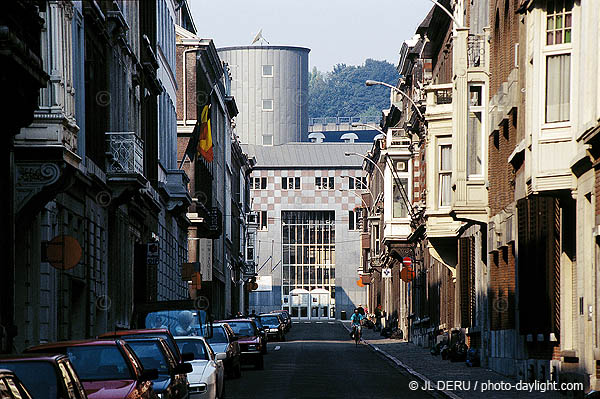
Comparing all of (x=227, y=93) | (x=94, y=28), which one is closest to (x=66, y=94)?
(x=94, y=28)

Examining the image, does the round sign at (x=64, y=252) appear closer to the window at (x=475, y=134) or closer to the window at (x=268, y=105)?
the window at (x=475, y=134)

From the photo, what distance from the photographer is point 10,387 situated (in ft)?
32.1

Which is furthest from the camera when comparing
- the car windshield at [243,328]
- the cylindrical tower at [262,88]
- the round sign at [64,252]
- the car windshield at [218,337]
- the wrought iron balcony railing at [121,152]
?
the cylindrical tower at [262,88]

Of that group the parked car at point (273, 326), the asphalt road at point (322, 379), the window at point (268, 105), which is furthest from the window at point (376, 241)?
the asphalt road at point (322, 379)

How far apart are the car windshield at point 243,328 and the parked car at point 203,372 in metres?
15.2

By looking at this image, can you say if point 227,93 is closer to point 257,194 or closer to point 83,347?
point 257,194

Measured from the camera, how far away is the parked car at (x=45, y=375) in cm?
1241

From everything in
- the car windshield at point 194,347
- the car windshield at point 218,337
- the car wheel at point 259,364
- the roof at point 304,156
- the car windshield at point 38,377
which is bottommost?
the car wheel at point 259,364

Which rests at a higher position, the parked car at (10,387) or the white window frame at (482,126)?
the white window frame at (482,126)

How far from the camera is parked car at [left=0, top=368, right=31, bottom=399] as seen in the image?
9570 mm

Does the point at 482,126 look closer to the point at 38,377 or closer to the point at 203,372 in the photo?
the point at 203,372

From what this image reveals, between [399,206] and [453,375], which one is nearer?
[453,375]

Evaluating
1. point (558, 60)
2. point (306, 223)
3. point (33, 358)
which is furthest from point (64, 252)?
point (306, 223)

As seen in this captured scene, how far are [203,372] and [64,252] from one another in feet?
12.0
